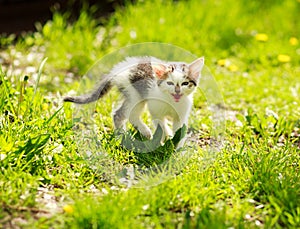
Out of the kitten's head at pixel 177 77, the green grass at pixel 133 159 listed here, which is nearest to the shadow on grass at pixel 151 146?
the green grass at pixel 133 159

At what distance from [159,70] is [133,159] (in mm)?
497

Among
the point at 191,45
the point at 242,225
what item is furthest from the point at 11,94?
the point at 191,45

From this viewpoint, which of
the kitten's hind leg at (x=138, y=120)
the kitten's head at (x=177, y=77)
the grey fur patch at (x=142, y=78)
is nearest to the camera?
the kitten's head at (x=177, y=77)

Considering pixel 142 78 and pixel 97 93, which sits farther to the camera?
pixel 97 93

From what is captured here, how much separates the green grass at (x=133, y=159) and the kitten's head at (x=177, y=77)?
1.04ft

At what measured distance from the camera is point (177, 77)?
9.25 ft

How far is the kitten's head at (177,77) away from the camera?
2.83 metres

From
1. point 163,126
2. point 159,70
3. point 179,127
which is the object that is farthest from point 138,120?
point 159,70

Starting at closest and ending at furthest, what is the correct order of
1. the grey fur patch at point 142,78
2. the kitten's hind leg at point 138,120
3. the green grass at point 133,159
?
the green grass at point 133,159, the grey fur patch at point 142,78, the kitten's hind leg at point 138,120

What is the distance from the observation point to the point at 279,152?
288 centimetres

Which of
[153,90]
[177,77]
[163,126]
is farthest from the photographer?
[163,126]

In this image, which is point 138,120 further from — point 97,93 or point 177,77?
point 177,77

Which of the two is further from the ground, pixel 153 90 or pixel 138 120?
pixel 153 90

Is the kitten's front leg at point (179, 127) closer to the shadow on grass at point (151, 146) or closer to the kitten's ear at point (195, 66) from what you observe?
the shadow on grass at point (151, 146)
